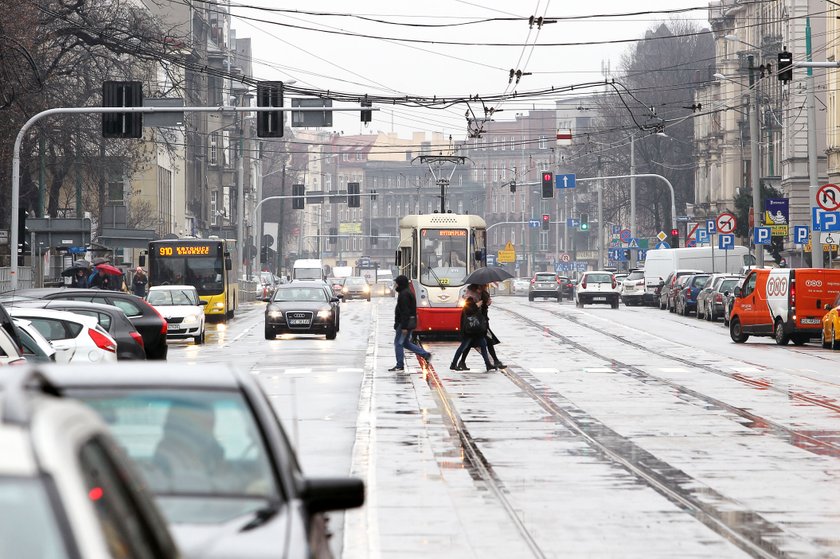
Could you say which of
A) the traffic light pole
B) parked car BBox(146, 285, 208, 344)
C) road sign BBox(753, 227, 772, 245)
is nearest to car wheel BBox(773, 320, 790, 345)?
the traffic light pole

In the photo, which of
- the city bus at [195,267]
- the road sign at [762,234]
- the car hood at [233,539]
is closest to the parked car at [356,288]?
the city bus at [195,267]

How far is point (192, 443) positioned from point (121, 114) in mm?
32153

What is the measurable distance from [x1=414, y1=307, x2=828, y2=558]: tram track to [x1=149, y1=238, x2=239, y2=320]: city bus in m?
28.9

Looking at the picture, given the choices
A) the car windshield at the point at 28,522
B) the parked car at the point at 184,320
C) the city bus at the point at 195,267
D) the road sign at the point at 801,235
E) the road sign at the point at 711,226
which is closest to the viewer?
the car windshield at the point at 28,522

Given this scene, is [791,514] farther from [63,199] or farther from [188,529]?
[63,199]

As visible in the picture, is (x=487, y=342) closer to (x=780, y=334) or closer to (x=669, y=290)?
(x=780, y=334)

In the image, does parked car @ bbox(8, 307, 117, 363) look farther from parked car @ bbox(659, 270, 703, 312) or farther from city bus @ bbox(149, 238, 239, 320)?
parked car @ bbox(659, 270, 703, 312)

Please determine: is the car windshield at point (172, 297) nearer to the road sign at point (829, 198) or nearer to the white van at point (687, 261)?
the road sign at point (829, 198)

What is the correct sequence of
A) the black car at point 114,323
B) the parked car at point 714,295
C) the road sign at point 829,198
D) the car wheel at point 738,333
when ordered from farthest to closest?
the parked car at point 714,295 < the road sign at point 829,198 < the car wheel at point 738,333 < the black car at point 114,323

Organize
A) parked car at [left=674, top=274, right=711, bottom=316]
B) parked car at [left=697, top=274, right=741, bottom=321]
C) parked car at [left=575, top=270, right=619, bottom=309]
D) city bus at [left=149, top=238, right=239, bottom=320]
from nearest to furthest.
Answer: parked car at [left=697, top=274, right=741, bottom=321] < city bus at [left=149, top=238, right=239, bottom=320] < parked car at [left=674, top=274, right=711, bottom=316] < parked car at [left=575, top=270, right=619, bottom=309]

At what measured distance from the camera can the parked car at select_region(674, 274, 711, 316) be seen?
192 feet

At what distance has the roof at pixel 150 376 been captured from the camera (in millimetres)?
5773

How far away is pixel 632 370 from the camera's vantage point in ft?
95.8

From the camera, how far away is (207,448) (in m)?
5.96
